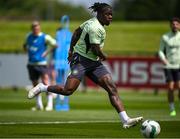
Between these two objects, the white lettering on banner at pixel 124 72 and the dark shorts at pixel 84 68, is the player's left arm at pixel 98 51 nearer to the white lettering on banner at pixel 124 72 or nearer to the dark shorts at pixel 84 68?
the dark shorts at pixel 84 68

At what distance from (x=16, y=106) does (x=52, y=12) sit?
9919 cm

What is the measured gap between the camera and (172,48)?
954 inches

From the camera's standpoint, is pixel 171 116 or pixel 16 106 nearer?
pixel 171 116

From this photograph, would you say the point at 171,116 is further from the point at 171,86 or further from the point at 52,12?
the point at 52,12

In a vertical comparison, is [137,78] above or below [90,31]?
below

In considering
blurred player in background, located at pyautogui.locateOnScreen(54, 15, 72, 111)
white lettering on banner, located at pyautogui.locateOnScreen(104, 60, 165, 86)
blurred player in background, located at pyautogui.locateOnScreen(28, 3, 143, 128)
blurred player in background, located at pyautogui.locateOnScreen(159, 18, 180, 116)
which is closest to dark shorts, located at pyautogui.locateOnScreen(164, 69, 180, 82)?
blurred player in background, located at pyautogui.locateOnScreen(159, 18, 180, 116)

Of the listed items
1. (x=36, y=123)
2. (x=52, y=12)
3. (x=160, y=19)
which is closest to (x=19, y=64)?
(x=36, y=123)

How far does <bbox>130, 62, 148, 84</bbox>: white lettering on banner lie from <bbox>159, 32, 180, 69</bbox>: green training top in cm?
1490

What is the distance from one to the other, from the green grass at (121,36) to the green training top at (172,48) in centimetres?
3462

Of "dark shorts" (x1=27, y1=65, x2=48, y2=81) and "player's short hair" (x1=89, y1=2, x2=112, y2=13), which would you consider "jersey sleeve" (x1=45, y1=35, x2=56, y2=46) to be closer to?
"dark shorts" (x1=27, y1=65, x2=48, y2=81)

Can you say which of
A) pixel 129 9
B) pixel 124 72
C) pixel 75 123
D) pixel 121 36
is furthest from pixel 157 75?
pixel 129 9

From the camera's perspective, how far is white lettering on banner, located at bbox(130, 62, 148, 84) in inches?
1544

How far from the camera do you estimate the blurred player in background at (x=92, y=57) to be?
17.3 metres

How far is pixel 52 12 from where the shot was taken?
413ft
